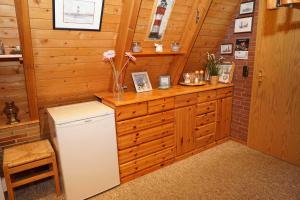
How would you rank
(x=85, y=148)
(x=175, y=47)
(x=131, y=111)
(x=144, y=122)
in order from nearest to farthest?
(x=85, y=148) < (x=131, y=111) < (x=144, y=122) < (x=175, y=47)

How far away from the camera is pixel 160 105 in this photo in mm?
2490

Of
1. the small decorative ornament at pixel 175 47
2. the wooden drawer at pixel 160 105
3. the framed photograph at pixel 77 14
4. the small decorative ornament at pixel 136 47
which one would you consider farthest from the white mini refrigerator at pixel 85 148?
the small decorative ornament at pixel 175 47

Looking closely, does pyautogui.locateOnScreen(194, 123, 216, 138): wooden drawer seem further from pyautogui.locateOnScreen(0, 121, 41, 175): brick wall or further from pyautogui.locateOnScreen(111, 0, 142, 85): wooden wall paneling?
pyautogui.locateOnScreen(0, 121, 41, 175): brick wall

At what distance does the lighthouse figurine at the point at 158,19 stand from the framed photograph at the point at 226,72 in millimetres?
1211

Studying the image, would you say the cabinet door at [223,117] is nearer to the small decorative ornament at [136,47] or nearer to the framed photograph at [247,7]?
the framed photograph at [247,7]

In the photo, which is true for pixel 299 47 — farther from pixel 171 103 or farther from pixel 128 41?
pixel 128 41

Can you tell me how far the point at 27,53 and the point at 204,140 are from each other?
2410 mm

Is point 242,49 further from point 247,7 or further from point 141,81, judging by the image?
point 141,81

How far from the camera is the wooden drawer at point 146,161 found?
93.7 inches

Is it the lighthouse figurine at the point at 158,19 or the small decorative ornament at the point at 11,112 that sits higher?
the lighthouse figurine at the point at 158,19

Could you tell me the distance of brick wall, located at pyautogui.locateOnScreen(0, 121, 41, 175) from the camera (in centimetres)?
223

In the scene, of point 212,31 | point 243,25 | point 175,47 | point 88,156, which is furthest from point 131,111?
point 243,25

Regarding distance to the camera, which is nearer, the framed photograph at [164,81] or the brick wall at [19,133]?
the brick wall at [19,133]

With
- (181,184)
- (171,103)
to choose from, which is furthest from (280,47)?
(181,184)
